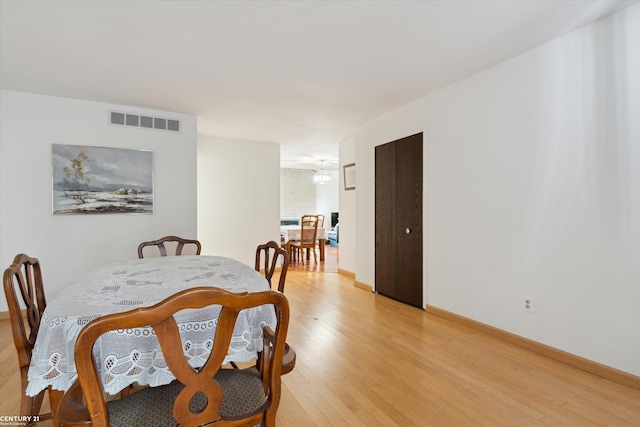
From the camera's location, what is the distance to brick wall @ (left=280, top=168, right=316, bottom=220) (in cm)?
980

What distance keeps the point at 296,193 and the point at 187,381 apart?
9.19 meters

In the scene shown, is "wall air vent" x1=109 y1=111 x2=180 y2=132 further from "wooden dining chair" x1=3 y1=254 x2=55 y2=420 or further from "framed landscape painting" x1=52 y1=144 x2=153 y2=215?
"wooden dining chair" x1=3 y1=254 x2=55 y2=420

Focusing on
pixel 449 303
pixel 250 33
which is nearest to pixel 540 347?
pixel 449 303

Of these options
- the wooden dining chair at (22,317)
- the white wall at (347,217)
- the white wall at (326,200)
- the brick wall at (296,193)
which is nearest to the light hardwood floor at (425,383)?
the wooden dining chair at (22,317)

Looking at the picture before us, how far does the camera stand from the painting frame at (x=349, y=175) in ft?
16.9

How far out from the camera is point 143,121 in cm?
385

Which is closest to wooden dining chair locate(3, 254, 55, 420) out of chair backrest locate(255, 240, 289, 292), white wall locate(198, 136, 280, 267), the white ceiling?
chair backrest locate(255, 240, 289, 292)

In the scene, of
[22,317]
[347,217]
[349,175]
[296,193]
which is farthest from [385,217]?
[296,193]

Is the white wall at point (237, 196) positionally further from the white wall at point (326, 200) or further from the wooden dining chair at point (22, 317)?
the white wall at point (326, 200)

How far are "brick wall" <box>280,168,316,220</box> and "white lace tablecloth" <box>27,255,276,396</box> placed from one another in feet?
26.9

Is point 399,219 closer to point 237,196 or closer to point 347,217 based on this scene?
point 347,217

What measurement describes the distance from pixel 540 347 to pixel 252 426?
2421mm

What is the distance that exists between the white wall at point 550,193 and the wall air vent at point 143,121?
3226 millimetres

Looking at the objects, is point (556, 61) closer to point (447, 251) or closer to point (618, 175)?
point (618, 175)
